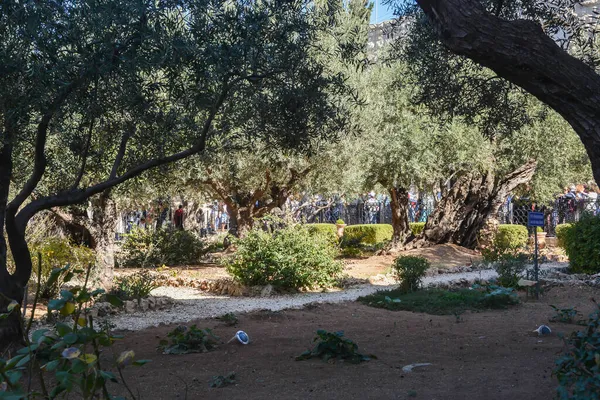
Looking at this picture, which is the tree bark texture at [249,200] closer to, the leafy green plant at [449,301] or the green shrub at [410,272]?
the green shrub at [410,272]

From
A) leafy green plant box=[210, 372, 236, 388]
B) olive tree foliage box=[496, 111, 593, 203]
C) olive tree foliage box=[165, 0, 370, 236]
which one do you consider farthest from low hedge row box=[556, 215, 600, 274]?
leafy green plant box=[210, 372, 236, 388]

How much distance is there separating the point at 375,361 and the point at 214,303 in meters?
4.84

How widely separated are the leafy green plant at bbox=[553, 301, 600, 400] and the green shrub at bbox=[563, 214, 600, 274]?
9967mm

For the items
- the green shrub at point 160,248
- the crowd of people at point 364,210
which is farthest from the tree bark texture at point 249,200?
the crowd of people at point 364,210

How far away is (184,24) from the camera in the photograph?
595cm

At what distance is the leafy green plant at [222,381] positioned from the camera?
470 centimetres

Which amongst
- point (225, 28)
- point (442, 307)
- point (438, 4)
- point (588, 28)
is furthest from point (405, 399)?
point (588, 28)

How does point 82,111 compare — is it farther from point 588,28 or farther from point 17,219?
point 588,28

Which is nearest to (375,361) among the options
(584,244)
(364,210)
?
(584,244)

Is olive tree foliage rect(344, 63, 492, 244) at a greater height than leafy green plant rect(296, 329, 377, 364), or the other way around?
olive tree foliage rect(344, 63, 492, 244)

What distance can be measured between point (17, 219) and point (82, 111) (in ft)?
3.48

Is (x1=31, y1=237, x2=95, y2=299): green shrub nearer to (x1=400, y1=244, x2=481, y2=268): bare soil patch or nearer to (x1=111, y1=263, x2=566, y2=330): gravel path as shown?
(x1=111, y1=263, x2=566, y2=330): gravel path

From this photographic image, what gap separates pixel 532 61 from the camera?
4.00 metres

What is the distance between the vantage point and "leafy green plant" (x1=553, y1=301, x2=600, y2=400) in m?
2.76
